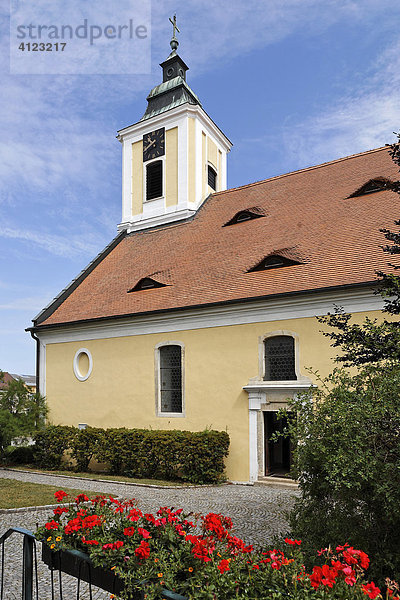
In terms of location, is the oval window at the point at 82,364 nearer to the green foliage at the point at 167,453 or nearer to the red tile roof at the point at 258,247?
the red tile roof at the point at 258,247

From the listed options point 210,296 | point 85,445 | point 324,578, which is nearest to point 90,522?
point 324,578

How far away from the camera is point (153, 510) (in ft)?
30.3

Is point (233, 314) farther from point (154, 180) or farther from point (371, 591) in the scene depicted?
point (371, 591)

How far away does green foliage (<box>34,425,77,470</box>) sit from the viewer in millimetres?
16406

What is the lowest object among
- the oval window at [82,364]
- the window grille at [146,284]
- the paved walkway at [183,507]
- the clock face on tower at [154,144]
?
the paved walkway at [183,507]

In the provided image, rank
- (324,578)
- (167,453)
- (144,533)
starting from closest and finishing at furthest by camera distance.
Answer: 1. (324,578)
2. (144,533)
3. (167,453)

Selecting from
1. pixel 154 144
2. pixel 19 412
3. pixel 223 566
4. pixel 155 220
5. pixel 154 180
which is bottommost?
pixel 19 412

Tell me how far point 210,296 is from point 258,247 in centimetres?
261

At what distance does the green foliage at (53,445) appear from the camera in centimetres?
1641

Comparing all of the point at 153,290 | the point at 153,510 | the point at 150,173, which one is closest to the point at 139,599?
the point at 153,510

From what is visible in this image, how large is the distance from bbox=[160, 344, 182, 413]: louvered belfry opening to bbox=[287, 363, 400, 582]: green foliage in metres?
10.4

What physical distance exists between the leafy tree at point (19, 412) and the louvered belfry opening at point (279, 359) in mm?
9623

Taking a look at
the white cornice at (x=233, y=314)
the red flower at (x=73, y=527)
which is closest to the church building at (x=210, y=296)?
the white cornice at (x=233, y=314)

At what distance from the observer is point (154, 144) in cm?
2269
